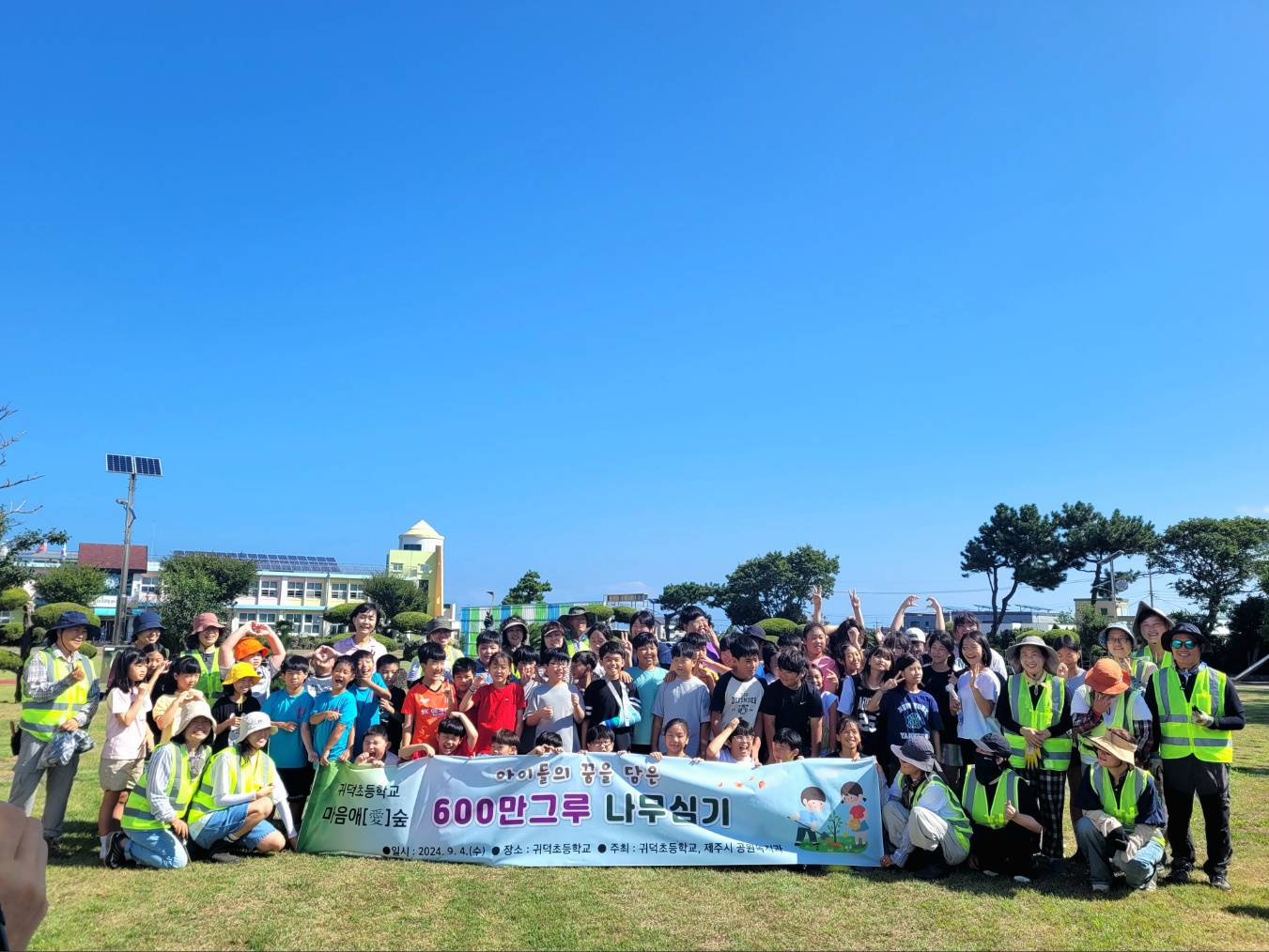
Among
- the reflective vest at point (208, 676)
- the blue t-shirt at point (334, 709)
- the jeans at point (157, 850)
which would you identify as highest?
the reflective vest at point (208, 676)

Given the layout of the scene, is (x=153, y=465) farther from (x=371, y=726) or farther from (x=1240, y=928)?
(x=1240, y=928)

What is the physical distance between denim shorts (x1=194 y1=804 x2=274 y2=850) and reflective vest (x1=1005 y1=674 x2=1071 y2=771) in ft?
20.9

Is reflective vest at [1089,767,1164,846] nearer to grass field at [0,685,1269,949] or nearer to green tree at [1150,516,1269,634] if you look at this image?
grass field at [0,685,1269,949]

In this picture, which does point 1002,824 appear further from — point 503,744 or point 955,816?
point 503,744

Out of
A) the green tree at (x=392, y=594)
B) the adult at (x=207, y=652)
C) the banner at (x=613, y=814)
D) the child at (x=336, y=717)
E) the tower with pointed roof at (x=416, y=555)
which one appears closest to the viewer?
the banner at (x=613, y=814)

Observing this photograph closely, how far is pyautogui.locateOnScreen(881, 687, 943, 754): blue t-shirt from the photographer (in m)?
7.69

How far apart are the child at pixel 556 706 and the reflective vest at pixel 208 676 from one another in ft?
10.6

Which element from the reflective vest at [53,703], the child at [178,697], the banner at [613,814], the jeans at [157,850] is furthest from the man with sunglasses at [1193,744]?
the reflective vest at [53,703]

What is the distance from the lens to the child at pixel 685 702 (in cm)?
821

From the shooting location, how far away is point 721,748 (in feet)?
25.6

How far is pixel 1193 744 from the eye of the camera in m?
6.95

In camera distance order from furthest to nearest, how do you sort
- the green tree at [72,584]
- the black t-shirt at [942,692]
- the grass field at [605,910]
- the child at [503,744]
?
the green tree at [72,584] → the black t-shirt at [942,692] → the child at [503,744] → the grass field at [605,910]

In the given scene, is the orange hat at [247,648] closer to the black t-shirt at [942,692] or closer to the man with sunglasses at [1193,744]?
the black t-shirt at [942,692]

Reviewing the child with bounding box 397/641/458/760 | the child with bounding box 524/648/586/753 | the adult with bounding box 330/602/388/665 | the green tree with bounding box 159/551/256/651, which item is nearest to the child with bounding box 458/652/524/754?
the child with bounding box 524/648/586/753
